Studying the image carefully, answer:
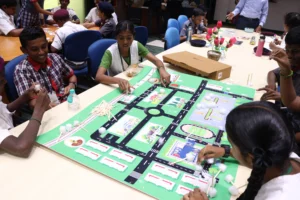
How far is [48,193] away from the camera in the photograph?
2.92 ft

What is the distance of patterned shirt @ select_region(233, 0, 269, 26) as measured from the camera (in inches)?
159

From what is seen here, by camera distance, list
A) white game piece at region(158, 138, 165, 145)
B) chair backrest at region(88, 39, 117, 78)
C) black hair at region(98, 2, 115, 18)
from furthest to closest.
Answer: black hair at region(98, 2, 115, 18), chair backrest at region(88, 39, 117, 78), white game piece at region(158, 138, 165, 145)

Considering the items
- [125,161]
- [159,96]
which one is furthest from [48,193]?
[159,96]

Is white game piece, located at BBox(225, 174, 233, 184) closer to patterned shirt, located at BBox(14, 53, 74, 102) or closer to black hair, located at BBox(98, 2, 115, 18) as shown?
patterned shirt, located at BBox(14, 53, 74, 102)

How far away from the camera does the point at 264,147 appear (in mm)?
731

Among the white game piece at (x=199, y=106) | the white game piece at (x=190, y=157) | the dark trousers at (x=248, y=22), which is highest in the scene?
the dark trousers at (x=248, y=22)

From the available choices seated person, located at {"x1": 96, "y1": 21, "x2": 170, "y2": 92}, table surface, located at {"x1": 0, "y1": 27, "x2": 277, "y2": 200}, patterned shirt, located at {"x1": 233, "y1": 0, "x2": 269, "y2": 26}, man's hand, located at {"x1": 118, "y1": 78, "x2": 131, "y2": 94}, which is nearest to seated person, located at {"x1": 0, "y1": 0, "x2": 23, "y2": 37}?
seated person, located at {"x1": 96, "y1": 21, "x2": 170, "y2": 92}

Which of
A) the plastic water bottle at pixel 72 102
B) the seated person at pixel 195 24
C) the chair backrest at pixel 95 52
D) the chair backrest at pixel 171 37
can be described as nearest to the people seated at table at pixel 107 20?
the chair backrest at pixel 171 37

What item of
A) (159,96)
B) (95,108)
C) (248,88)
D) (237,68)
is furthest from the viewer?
(237,68)

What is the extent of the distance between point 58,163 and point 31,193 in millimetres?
164

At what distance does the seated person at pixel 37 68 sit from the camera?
64.1 inches

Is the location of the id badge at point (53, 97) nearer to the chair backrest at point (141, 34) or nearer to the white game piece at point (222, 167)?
the white game piece at point (222, 167)

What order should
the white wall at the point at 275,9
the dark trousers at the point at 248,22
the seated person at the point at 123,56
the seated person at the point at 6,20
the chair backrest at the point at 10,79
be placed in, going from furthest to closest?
the white wall at the point at 275,9 < the dark trousers at the point at 248,22 < the seated person at the point at 6,20 < the seated person at the point at 123,56 < the chair backrest at the point at 10,79

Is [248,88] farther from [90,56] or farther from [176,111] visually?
[90,56]
